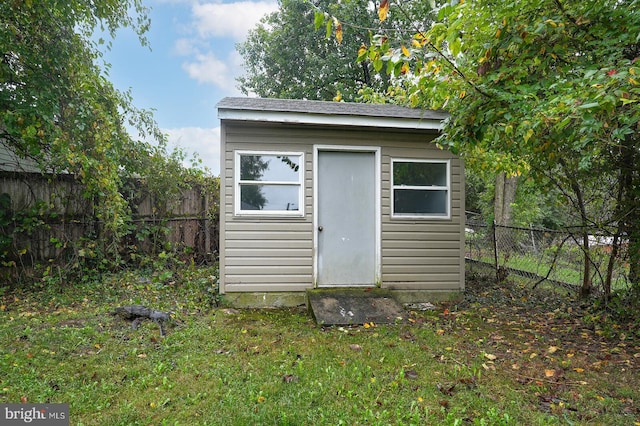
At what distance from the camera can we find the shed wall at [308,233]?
5258 mm

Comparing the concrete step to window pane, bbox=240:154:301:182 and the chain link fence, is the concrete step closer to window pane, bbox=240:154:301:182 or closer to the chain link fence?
window pane, bbox=240:154:301:182

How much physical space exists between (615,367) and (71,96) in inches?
292

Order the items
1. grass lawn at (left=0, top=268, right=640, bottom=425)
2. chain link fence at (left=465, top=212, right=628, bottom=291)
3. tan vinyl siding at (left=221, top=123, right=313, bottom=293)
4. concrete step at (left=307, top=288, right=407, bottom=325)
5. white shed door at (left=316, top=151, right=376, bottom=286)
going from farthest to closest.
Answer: white shed door at (left=316, top=151, right=376, bottom=286), tan vinyl siding at (left=221, top=123, right=313, bottom=293), chain link fence at (left=465, top=212, right=628, bottom=291), concrete step at (left=307, top=288, right=407, bottom=325), grass lawn at (left=0, top=268, right=640, bottom=425)

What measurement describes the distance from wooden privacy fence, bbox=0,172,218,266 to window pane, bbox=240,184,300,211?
2734 mm

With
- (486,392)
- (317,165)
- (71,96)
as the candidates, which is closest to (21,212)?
(71,96)

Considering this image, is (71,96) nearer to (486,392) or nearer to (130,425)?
(130,425)

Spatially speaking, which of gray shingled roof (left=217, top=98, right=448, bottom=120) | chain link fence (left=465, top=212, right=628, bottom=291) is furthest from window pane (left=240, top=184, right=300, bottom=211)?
A: chain link fence (left=465, top=212, right=628, bottom=291)

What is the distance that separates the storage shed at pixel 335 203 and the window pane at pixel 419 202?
2 centimetres

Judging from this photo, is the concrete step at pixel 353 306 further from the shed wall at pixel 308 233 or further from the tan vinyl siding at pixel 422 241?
the tan vinyl siding at pixel 422 241

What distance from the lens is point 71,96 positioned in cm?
531

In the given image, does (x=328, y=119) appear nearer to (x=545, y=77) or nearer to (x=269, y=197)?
(x=269, y=197)

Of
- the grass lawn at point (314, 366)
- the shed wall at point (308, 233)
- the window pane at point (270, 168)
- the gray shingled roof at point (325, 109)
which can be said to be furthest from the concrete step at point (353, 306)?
the gray shingled roof at point (325, 109)

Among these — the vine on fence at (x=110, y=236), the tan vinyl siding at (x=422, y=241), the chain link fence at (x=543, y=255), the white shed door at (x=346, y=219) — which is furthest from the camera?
the vine on fence at (x=110, y=236)

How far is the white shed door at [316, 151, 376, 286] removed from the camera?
17.9ft
